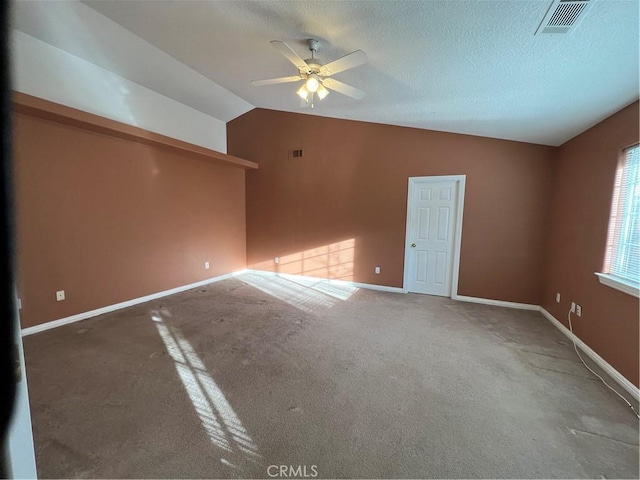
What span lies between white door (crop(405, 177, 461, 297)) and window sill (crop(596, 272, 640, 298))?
5.97ft

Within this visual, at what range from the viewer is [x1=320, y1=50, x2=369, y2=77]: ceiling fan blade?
2.04 metres

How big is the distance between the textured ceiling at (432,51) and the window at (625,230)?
571 mm

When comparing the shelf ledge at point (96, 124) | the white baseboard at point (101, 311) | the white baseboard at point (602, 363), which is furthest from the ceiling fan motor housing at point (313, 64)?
the white baseboard at point (101, 311)

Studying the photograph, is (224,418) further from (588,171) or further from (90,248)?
(588,171)

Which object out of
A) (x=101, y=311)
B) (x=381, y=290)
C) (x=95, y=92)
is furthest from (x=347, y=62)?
(x=101, y=311)

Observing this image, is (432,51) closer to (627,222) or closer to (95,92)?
(627,222)

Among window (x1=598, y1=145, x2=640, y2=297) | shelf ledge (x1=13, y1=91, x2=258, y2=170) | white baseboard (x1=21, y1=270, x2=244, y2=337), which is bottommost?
white baseboard (x1=21, y1=270, x2=244, y2=337)

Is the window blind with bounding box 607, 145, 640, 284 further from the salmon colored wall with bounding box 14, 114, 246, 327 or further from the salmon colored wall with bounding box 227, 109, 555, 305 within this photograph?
the salmon colored wall with bounding box 14, 114, 246, 327

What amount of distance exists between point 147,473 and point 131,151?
3.83 metres

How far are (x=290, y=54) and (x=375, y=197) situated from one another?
2.83m

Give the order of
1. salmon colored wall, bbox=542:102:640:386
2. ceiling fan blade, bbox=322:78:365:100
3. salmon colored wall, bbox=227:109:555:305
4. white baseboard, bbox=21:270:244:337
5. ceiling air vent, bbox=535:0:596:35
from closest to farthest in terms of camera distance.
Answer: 1. ceiling air vent, bbox=535:0:596:35
2. salmon colored wall, bbox=542:102:640:386
3. ceiling fan blade, bbox=322:78:365:100
4. white baseboard, bbox=21:270:244:337
5. salmon colored wall, bbox=227:109:555:305

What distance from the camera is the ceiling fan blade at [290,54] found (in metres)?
2.03

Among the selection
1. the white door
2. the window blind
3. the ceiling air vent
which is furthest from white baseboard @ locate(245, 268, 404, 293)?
the ceiling air vent

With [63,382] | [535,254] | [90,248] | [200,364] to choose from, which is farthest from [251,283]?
[535,254]
